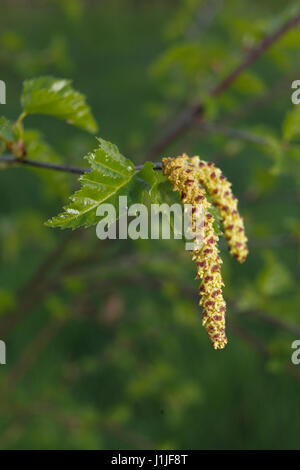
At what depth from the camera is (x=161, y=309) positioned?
3686 mm

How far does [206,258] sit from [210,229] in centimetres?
5

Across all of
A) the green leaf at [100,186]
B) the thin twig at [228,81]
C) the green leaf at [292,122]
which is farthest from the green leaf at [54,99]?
the thin twig at [228,81]

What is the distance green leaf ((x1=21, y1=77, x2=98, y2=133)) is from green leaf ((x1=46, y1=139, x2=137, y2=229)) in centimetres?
30

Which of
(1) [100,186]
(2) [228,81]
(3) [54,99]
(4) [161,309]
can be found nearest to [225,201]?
(1) [100,186]

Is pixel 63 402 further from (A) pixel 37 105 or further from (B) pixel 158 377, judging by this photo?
(A) pixel 37 105

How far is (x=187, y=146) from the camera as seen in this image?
281 cm

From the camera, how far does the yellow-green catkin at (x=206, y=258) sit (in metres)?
0.81

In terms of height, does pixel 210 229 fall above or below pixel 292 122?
below

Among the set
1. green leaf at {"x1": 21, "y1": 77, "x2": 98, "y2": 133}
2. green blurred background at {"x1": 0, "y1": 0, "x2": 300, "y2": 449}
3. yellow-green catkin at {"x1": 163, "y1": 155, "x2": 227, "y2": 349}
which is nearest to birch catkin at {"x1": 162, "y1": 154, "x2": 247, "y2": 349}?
yellow-green catkin at {"x1": 163, "y1": 155, "x2": 227, "y2": 349}

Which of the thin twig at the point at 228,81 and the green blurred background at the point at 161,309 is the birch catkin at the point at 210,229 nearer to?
the green blurred background at the point at 161,309

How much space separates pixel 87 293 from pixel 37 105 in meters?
1.63

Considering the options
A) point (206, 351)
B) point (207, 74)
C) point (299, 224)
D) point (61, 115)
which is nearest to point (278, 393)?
point (206, 351)

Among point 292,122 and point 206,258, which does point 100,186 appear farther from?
point 292,122

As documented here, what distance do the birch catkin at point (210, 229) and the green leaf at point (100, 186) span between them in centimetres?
7
